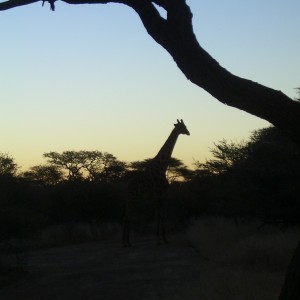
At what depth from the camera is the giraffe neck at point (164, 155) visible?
20578 mm

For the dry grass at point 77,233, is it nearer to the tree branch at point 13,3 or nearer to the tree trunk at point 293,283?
the tree branch at point 13,3

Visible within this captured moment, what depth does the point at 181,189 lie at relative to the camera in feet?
97.5

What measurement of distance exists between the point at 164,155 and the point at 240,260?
7.12 meters

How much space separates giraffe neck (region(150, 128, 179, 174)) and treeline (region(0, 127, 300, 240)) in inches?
76.0

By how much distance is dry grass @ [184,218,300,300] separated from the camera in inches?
380

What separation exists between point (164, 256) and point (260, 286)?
21.9 ft

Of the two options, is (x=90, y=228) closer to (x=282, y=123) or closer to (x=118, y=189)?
(x=118, y=189)

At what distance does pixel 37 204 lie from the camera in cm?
2962

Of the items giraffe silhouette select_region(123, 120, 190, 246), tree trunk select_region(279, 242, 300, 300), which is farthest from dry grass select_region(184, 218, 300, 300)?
tree trunk select_region(279, 242, 300, 300)

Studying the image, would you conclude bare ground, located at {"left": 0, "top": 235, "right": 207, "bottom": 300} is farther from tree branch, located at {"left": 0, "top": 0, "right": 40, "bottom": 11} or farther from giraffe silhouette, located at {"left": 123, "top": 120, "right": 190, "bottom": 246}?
tree branch, located at {"left": 0, "top": 0, "right": 40, "bottom": 11}

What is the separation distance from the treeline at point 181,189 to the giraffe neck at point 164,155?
6.33ft

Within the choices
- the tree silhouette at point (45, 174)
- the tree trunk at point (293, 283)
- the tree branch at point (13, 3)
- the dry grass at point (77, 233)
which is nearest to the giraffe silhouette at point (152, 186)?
the dry grass at point (77, 233)

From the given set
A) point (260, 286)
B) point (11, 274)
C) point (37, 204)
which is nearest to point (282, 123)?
point (260, 286)

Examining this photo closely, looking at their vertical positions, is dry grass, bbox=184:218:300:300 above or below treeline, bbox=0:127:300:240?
below
